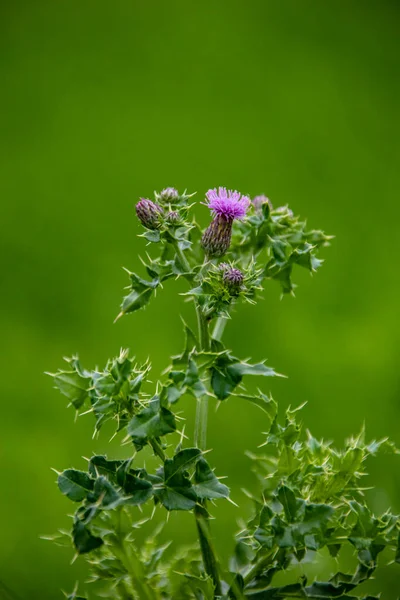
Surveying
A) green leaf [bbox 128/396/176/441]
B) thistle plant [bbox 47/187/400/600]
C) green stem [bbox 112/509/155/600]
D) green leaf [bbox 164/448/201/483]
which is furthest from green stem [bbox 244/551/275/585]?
green leaf [bbox 128/396/176/441]

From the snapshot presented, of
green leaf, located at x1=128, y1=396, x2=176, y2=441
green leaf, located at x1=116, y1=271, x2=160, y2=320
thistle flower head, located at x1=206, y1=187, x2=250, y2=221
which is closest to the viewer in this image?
green leaf, located at x1=128, y1=396, x2=176, y2=441

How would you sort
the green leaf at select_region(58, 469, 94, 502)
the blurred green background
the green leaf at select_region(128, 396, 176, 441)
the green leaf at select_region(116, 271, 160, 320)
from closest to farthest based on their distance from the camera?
the green leaf at select_region(128, 396, 176, 441)
the green leaf at select_region(58, 469, 94, 502)
the green leaf at select_region(116, 271, 160, 320)
the blurred green background

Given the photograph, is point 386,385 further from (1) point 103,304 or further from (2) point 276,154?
(2) point 276,154

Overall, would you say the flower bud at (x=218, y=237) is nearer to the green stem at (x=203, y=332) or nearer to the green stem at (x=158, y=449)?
the green stem at (x=203, y=332)

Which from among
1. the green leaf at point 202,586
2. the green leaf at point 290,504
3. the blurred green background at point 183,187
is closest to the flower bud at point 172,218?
the green leaf at point 290,504

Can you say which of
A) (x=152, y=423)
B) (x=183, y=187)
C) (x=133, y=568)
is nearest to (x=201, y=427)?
(x=152, y=423)

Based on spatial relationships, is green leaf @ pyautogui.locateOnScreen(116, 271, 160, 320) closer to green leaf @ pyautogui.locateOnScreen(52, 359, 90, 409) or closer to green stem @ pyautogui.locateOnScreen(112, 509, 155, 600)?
green leaf @ pyautogui.locateOnScreen(52, 359, 90, 409)

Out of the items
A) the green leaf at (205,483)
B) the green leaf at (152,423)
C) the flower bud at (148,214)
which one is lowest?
the green leaf at (205,483)

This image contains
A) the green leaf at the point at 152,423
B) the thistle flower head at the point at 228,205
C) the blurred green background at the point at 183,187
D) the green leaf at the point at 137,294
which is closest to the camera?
the green leaf at the point at 152,423

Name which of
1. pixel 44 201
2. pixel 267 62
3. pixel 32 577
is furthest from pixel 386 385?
pixel 267 62
